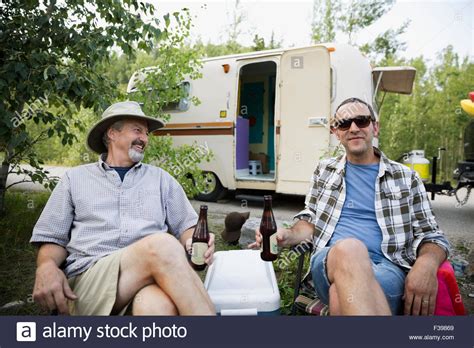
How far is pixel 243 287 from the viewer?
168 centimetres

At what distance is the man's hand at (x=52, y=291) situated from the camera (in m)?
1.50

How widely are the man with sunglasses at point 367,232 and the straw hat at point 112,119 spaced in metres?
0.89

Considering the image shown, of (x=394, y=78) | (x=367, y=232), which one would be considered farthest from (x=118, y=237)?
(x=394, y=78)

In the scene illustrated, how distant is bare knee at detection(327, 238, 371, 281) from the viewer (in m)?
1.47

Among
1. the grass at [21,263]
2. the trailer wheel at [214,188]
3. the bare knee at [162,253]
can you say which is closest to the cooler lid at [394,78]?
the trailer wheel at [214,188]

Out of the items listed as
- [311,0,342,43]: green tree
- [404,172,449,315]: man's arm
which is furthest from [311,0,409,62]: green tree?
[404,172,449,315]: man's arm

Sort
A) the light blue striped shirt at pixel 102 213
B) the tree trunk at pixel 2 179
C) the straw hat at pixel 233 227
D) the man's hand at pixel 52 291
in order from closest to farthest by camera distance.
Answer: the man's hand at pixel 52 291, the light blue striped shirt at pixel 102 213, the tree trunk at pixel 2 179, the straw hat at pixel 233 227

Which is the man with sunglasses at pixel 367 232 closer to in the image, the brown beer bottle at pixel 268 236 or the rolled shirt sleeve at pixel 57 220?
the brown beer bottle at pixel 268 236

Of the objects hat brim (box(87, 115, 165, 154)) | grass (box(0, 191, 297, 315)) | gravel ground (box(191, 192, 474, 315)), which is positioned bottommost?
gravel ground (box(191, 192, 474, 315))

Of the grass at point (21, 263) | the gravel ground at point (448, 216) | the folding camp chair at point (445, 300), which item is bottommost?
the gravel ground at point (448, 216)

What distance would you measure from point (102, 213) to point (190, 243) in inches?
17.0

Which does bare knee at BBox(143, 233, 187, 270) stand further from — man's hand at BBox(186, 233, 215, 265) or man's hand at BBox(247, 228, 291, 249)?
man's hand at BBox(247, 228, 291, 249)

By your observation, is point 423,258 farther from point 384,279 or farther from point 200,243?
point 200,243

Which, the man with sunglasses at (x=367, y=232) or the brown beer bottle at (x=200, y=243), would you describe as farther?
the brown beer bottle at (x=200, y=243)
